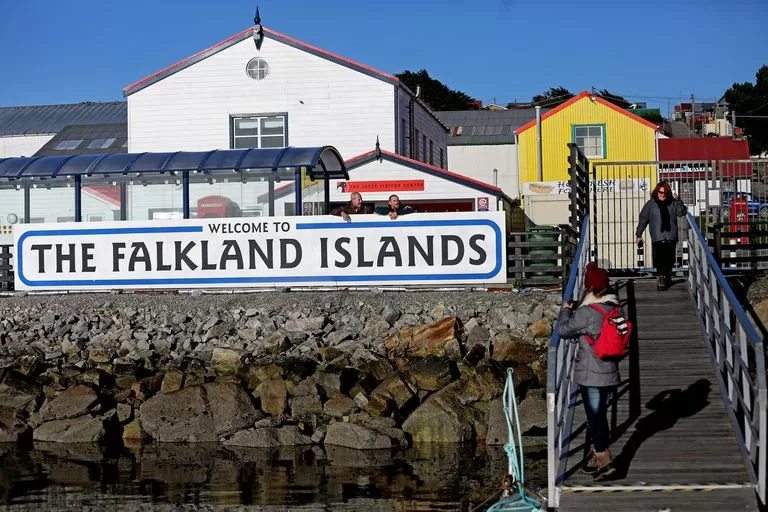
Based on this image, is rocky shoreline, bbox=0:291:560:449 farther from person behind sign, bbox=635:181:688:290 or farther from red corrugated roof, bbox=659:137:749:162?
red corrugated roof, bbox=659:137:749:162

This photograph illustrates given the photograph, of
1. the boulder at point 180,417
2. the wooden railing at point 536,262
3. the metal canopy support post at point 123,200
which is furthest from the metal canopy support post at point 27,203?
the wooden railing at point 536,262

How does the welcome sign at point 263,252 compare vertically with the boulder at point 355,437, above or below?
above

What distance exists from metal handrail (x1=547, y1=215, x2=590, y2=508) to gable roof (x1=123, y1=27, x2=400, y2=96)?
83.4ft

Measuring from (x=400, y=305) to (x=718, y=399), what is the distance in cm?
925

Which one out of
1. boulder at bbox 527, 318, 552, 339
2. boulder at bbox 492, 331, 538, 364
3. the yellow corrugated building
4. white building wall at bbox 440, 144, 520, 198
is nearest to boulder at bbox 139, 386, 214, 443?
boulder at bbox 492, 331, 538, 364

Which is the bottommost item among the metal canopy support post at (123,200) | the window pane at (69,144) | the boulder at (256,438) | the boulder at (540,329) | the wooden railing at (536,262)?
the boulder at (256,438)

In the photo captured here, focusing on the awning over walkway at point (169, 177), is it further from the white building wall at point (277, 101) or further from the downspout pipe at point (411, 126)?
the downspout pipe at point (411, 126)

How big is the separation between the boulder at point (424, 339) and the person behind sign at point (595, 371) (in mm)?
8911

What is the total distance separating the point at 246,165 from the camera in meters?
24.2

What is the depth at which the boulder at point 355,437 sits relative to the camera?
17.0m

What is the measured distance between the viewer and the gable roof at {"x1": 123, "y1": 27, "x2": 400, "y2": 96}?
37.8 metres

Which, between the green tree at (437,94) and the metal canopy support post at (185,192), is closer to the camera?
the metal canopy support post at (185,192)

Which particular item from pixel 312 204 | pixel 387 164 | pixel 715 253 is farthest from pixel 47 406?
pixel 387 164

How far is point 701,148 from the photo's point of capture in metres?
64.3
